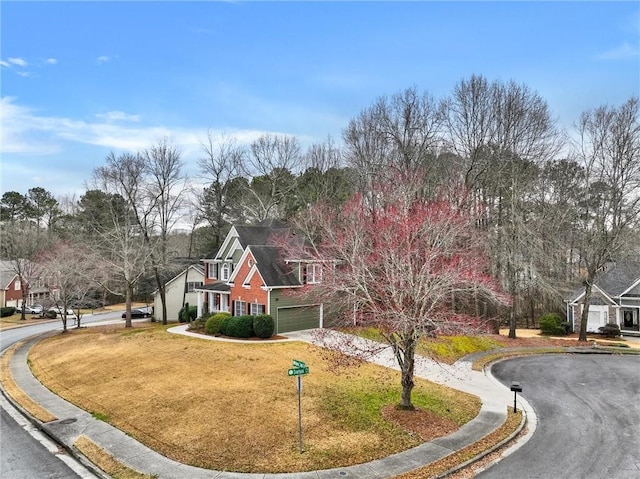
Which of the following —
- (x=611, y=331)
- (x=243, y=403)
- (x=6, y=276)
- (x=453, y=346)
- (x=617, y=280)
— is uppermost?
(x=6, y=276)

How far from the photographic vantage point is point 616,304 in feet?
114

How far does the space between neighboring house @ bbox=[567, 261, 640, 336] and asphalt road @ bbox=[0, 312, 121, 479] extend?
34900 mm

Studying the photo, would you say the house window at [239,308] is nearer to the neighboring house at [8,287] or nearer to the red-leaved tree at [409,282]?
the red-leaved tree at [409,282]

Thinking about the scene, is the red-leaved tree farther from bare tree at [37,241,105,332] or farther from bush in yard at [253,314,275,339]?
bare tree at [37,241,105,332]

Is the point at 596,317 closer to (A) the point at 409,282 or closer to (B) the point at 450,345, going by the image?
(B) the point at 450,345

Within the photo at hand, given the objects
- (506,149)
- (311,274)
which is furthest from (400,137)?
(311,274)

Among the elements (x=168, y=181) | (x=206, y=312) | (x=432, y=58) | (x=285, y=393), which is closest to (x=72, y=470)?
(x=285, y=393)

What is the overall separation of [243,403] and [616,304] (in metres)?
33.2

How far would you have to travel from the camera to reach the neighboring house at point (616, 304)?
34.5 meters

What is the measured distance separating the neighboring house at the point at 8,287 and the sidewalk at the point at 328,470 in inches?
1565

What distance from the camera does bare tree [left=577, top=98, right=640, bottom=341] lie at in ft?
90.1

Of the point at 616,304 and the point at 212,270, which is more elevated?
the point at 212,270

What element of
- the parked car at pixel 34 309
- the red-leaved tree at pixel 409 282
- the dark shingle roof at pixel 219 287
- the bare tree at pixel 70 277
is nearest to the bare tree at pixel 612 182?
the red-leaved tree at pixel 409 282

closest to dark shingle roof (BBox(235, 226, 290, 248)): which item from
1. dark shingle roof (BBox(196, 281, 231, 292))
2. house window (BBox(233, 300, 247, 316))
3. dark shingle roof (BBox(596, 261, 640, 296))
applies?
dark shingle roof (BBox(196, 281, 231, 292))
